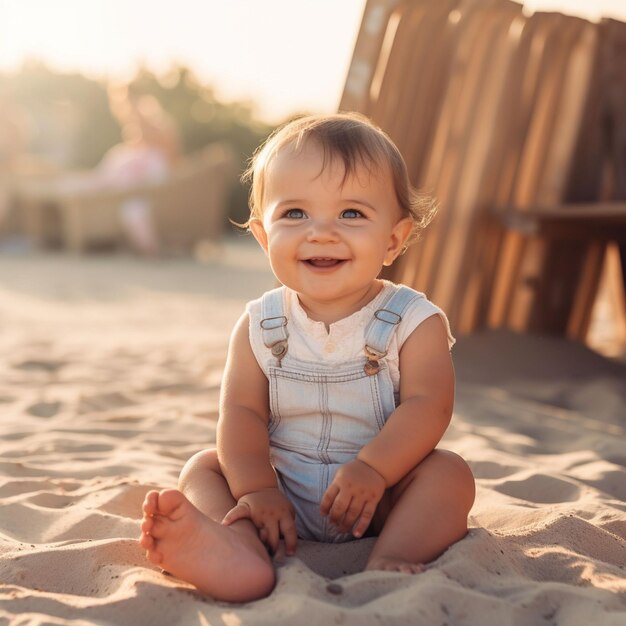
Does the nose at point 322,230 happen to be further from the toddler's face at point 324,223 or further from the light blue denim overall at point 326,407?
the light blue denim overall at point 326,407

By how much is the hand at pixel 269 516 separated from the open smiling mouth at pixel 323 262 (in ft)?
1.69

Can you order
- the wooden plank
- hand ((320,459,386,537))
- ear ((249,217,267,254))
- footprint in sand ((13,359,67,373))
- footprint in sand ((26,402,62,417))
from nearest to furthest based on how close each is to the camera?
hand ((320,459,386,537)) < ear ((249,217,267,254)) < footprint in sand ((26,402,62,417)) < the wooden plank < footprint in sand ((13,359,67,373))

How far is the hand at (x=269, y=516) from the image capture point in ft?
6.28

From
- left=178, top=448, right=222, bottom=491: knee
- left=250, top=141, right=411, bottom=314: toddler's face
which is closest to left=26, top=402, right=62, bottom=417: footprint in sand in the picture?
left=178, top=448, right=222, bottom=491: knee

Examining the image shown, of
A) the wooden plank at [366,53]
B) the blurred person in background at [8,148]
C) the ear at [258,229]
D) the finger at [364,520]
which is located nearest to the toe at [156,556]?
the finger at [364,520]

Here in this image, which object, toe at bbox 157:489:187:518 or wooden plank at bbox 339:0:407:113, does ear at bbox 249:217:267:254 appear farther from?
wooden plank at bbox 339:0:407:113

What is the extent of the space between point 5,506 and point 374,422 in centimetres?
97

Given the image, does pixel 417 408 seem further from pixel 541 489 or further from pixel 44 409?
pixel 44 409

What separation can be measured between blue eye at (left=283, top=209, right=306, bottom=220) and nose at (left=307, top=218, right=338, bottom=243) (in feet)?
0.11

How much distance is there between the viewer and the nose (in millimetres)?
2043

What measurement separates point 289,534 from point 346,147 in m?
0.85

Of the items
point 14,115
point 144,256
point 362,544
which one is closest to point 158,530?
point 362,544

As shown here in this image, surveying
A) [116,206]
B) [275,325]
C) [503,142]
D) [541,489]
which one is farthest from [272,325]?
[116,206]

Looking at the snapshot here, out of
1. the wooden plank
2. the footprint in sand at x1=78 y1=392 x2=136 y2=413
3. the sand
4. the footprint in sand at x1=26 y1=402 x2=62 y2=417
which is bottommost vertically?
the footprint in sand at x1=26 y1=402 x2=62 y2=417
